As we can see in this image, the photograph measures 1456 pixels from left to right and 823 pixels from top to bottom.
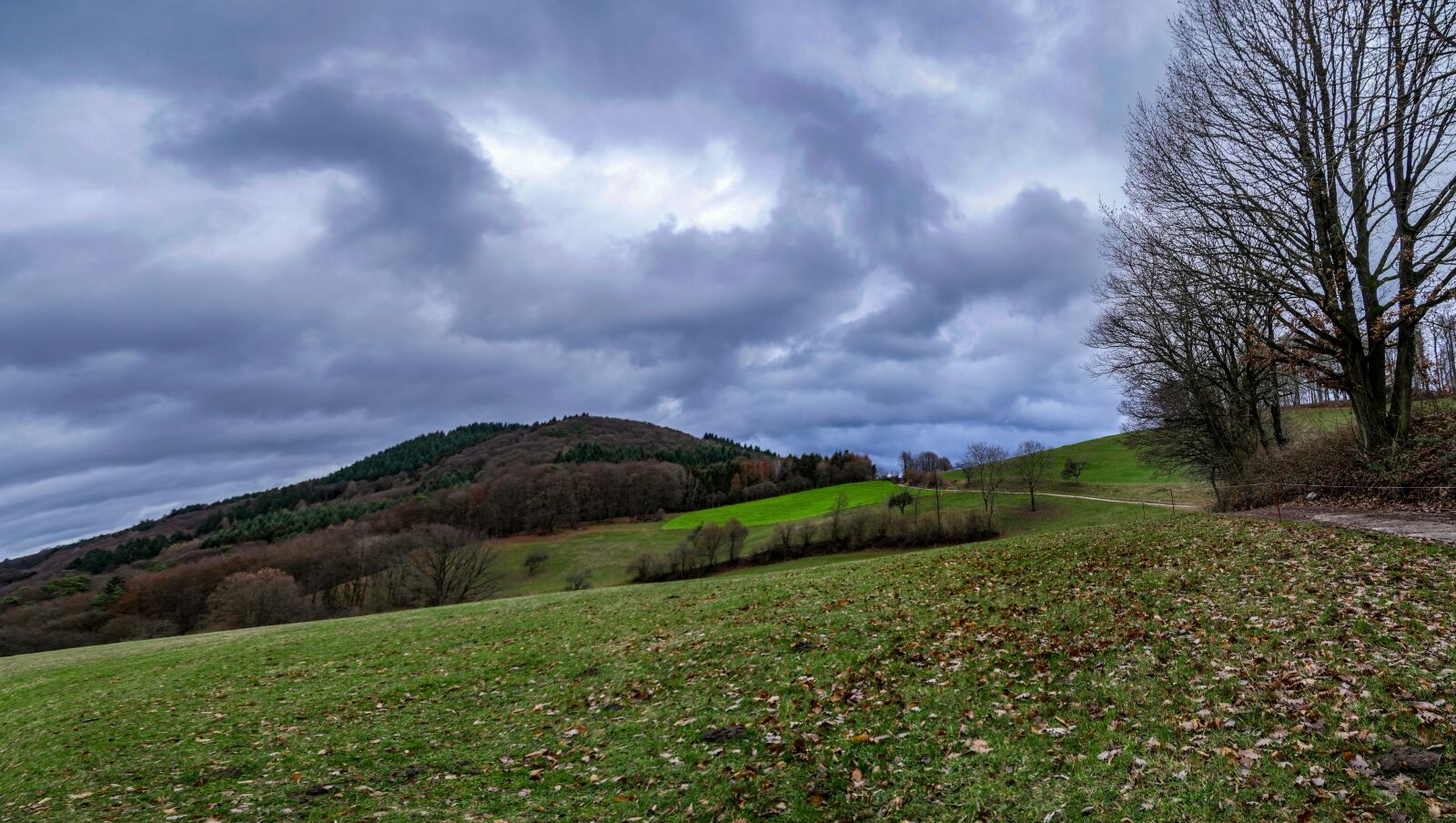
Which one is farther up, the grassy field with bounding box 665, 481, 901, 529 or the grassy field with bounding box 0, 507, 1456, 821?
the grassy field with bounding box 0, 507, 1456, 821

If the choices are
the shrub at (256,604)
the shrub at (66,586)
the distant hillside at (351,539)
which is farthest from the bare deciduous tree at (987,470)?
the shrub at (66,586)

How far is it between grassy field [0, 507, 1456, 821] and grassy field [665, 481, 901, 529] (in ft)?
241

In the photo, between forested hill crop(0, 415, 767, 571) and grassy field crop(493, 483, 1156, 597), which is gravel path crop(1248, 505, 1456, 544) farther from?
forested hill crop(0, 415, 767, 571)

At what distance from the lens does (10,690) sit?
19.9m

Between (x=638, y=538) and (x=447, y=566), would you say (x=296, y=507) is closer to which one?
(x=638, y=538)

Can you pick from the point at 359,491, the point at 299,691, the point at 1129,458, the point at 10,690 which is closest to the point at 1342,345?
the point at 299,691

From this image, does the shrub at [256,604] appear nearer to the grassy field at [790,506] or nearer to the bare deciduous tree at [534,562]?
the bare deciduous tree at [534,562]

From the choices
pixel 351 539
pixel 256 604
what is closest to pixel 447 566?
pixel 256 604

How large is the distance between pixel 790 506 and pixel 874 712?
92536mm

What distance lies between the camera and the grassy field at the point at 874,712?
7402 mm

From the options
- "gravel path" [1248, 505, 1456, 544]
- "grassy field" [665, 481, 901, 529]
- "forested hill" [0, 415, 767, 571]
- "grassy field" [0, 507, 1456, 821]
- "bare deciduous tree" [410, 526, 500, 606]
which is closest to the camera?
"grassy field" [0, 507, 1456, 821]

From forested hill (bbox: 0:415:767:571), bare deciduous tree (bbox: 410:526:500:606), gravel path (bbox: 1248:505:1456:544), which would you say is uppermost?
forested hill (bbox: 0:415:767:571)

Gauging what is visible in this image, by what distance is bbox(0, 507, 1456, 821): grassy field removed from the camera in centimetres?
740

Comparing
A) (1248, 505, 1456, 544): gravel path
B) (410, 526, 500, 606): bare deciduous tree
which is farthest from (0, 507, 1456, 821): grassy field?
(410, 526, 500, 606): bare deciduous tree
